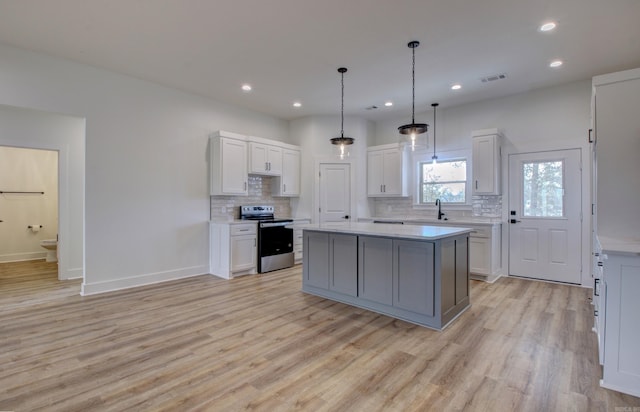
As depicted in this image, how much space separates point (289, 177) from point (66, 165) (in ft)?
12.2

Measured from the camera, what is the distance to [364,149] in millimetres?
6660

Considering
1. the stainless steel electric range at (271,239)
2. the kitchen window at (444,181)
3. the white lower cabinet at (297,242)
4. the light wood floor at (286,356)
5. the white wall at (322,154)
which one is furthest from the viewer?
the white wall at (322,154)

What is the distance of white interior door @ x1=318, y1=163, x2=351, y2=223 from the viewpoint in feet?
21.2

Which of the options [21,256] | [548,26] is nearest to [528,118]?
[548,26]

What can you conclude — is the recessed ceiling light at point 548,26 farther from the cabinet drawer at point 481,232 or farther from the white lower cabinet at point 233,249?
the white lower cabinet at point 233,249

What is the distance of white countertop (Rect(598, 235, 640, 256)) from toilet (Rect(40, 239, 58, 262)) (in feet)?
27.0

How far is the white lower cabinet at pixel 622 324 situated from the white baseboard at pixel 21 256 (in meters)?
9.13

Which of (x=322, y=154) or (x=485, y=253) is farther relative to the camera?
(x=322, y=154)

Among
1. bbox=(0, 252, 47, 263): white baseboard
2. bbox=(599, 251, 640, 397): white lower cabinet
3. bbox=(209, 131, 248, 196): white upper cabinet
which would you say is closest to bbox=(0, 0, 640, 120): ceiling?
bbox=(209, 131, 248, 196): white upper cabinet

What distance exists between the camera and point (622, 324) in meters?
2.03

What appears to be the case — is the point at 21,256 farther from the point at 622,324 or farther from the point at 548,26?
the point at 548,26

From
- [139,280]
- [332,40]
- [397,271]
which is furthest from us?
[139,280]

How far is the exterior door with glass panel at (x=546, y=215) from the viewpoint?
4664 mm

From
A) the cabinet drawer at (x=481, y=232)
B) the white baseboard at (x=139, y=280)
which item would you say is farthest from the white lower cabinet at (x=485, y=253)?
the white baseboard at (x=139, y=280)
